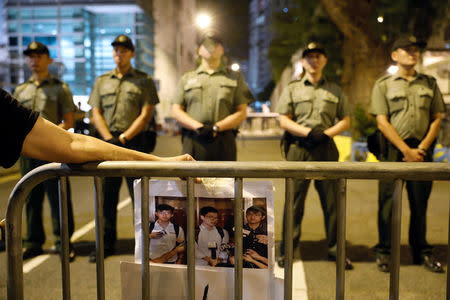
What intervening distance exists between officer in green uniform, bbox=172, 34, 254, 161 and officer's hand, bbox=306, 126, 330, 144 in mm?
735

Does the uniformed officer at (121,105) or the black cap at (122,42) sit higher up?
the black cap at (122,42)

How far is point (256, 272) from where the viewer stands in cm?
184

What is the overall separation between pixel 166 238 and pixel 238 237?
0.31 metres

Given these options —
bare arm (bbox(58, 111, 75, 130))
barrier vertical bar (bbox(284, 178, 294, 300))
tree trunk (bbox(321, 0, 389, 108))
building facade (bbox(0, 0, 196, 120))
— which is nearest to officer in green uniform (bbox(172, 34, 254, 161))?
bare arm (bbox(58, 111, 75, 130))

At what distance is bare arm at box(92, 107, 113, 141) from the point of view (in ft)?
14.8

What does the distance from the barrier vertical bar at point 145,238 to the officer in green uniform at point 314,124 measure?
252cm

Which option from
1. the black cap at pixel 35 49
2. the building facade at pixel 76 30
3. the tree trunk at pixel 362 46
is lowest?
the black cap at pixel 35 49

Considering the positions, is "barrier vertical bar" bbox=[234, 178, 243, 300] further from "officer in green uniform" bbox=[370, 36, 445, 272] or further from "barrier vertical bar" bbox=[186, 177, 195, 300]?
"officer in green uniform" bbox=[370, 36, 445, 272]

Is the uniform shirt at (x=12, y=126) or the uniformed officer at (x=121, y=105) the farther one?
the uniformed officer at (x=121, y=105)

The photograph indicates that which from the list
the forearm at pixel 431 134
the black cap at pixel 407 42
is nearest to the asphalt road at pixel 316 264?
the forearm at pixel 431 134

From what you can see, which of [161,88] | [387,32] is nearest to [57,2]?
[161,88]

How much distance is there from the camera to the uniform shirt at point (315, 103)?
4.35 m

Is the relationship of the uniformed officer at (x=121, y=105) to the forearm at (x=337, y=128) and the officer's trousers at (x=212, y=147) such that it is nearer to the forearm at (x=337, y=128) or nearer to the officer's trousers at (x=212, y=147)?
the officer's trousers at (x=212, y=147)

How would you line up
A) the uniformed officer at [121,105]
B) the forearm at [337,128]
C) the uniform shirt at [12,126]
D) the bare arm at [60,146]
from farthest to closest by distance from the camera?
the uniformed officer at [121,105], the forearm at [337,128], the bare arm at [60,146], the uniform shirt at [12,126]
